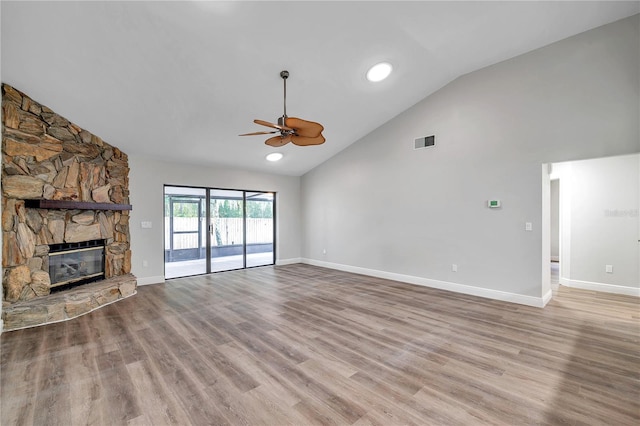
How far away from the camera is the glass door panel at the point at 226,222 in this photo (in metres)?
6.89

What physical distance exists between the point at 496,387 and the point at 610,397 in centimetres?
81

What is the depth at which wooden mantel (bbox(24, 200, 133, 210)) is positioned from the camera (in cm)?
370

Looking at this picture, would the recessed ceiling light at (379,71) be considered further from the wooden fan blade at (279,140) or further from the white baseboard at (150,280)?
the white baseboard at (150,280)

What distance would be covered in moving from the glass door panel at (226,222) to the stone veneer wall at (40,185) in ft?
7.34

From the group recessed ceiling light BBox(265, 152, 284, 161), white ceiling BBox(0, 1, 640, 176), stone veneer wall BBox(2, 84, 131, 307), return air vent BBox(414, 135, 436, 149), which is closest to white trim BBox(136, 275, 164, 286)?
stone veneer wall BBox(2, 84, 131, 307)

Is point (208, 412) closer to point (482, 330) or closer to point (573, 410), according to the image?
point (573, 410)

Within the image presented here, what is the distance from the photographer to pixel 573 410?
198 cm

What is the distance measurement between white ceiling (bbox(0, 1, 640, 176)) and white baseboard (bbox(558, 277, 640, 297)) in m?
4.22

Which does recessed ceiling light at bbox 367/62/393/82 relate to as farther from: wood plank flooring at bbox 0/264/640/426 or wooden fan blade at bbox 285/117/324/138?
wood plank flooring at bbox 0/264/640/426

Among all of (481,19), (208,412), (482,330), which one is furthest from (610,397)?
(481,19)

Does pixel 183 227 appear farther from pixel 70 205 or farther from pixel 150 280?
pixel 70 205

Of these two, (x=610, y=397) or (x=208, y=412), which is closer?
(x=208, y=412)

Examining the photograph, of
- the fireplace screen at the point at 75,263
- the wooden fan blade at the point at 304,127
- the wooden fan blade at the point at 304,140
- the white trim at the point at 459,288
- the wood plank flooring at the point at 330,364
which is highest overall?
the wooden fan blade at the point at 304,127

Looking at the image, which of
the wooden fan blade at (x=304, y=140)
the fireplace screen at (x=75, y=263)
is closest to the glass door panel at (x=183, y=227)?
the fireplace screen at (x=75, y=263)
